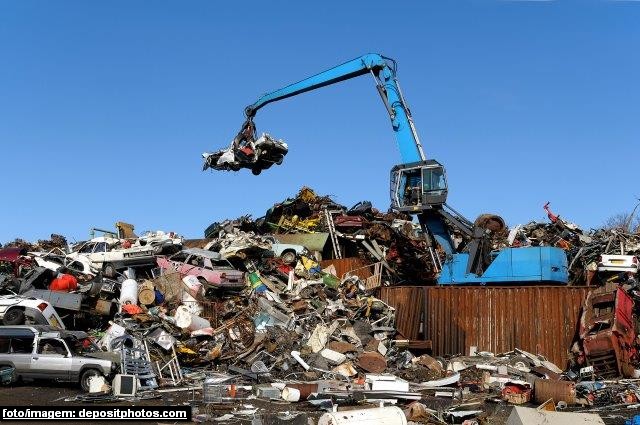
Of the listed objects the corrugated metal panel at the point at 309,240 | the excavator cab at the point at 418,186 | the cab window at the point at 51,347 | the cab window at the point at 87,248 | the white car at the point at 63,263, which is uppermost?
the excavator cab at the point at 418,186

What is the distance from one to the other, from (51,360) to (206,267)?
8.48 meters

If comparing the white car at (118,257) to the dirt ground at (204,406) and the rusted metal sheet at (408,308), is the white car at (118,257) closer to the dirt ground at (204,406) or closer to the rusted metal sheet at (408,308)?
the dirt ground at (204,406)

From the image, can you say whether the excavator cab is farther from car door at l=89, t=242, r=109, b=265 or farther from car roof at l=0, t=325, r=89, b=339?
car roof at l=0, t=325, r=89, b=339

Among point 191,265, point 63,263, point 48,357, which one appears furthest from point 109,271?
point 48,357

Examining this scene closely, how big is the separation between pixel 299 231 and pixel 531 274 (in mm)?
13153

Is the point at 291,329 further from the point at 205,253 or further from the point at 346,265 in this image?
the point at 346,265

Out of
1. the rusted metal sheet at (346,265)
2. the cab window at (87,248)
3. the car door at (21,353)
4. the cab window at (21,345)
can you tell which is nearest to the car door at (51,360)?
the car door at (21,353)

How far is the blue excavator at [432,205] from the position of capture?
20578mm

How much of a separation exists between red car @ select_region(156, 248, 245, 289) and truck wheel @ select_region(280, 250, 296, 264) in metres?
2.24

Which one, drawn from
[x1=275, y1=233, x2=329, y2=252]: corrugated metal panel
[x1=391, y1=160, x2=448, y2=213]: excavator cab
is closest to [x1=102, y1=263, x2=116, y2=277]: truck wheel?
[x1=275, y1=233, x2=329, y2=252]: corrugated metal panel

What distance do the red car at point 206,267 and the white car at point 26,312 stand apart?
4.52 m

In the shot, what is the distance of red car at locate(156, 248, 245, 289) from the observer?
22.0 m

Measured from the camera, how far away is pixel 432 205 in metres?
22.4

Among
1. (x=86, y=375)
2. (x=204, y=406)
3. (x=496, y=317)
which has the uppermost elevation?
(x=496, y=317)
